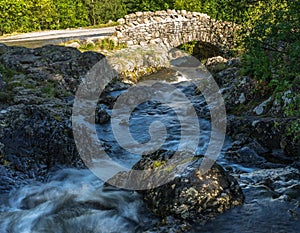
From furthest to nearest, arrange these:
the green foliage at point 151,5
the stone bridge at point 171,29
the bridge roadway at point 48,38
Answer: the green foliage at point 151,5 < the bridge roadway at point 48,38 < the stone bridge at point 171,29

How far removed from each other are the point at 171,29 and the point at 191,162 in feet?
61.1

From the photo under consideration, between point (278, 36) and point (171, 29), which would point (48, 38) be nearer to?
point (171, 29)

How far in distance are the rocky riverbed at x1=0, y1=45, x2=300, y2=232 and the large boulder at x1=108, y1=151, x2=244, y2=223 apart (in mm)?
18

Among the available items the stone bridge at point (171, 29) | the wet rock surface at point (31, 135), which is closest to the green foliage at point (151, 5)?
the stone bridge at point (171, 29)

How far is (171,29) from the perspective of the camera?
957 inches

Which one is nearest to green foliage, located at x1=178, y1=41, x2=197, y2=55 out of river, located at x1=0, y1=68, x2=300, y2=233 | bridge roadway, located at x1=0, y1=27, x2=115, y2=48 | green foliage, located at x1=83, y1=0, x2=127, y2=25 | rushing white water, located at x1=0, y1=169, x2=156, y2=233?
bridge roadway, located at x1=0, y1=27, x2=115, y2=48

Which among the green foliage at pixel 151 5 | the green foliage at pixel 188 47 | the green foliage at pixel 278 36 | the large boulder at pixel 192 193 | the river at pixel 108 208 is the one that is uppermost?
the green foliage at pixel 278 36

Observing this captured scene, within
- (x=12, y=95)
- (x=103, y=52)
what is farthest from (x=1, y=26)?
(x=12, y=95)

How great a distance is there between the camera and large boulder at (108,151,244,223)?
20.8 feet

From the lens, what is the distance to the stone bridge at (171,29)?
76.2ft

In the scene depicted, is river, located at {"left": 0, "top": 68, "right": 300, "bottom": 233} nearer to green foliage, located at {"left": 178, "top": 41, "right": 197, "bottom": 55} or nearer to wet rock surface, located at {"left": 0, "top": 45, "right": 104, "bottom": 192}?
wet rock surface, located at {"left": 0, "top": 45, "right": 104, "bottom": 192}

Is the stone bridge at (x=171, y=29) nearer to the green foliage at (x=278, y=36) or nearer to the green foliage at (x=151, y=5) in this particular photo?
the green foliage at (x=151, y=5)

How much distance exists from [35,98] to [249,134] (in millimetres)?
6840

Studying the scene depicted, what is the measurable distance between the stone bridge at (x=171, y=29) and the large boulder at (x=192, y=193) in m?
17.0
